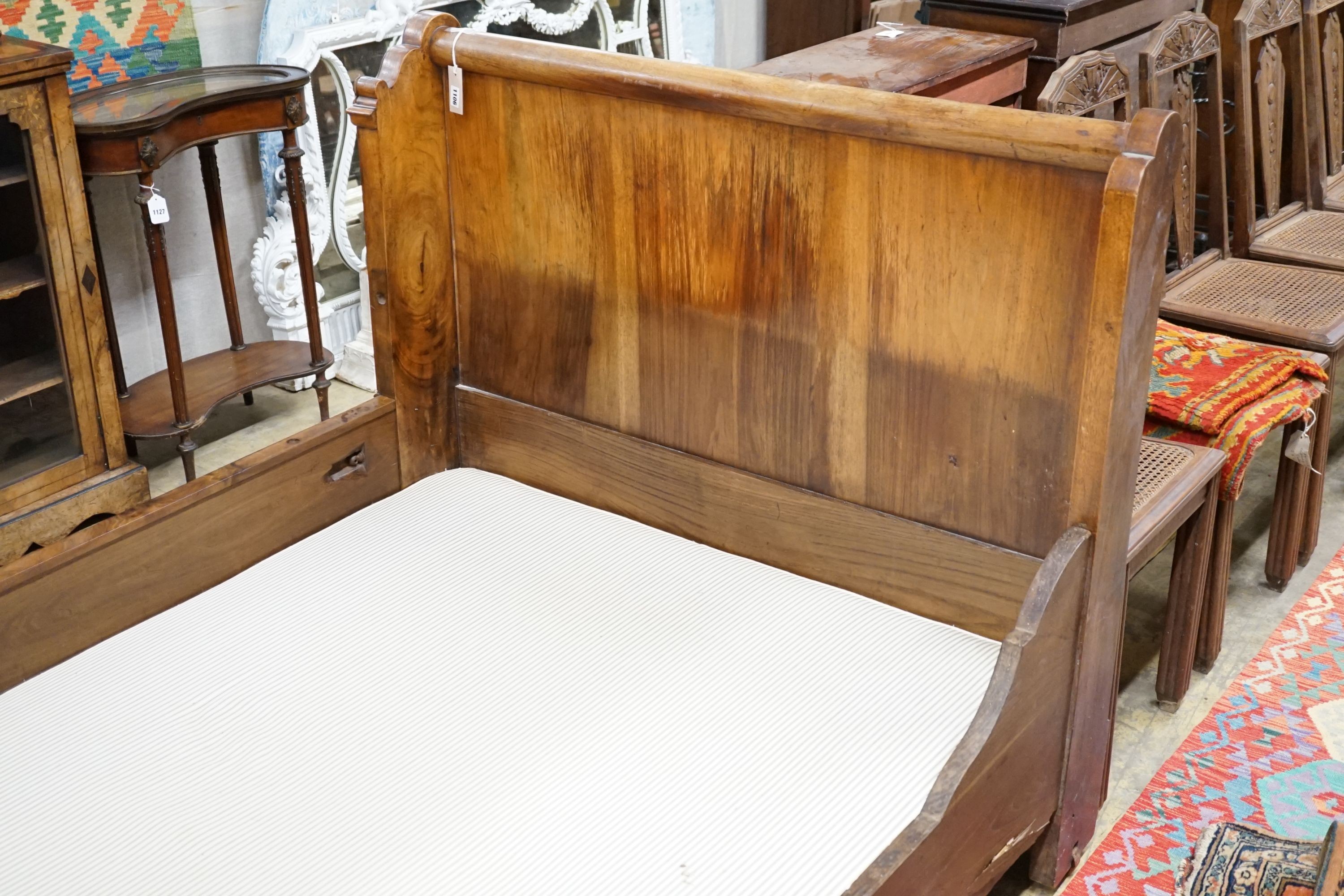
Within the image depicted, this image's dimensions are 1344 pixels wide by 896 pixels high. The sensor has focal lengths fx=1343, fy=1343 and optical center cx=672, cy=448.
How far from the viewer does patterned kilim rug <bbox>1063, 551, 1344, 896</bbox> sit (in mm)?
1973

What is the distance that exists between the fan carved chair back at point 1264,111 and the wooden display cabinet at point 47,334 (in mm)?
2435

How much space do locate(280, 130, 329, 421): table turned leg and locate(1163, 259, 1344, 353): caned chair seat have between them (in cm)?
193

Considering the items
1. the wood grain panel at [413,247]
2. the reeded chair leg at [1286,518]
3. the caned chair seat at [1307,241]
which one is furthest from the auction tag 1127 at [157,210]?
the caned chair seat at [1307,241]

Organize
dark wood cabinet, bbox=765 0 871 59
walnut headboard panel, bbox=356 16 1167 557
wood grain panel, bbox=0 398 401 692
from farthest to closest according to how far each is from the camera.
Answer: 1. dark wood cabinet, bbox=765 0 871 59
2. wood grain panel, bbox=0 398 401 692
3. walnut headboard panel, bbox=356 16 1167 557

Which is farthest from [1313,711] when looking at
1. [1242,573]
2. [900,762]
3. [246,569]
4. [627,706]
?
[246,569]

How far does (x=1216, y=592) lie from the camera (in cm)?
239

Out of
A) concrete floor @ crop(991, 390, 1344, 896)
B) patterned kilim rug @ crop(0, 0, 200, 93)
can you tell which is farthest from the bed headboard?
patterned kilim rug @ crop(0, 0, 200, 93)

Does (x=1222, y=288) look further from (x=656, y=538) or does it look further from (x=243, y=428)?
(x=243, y=428)

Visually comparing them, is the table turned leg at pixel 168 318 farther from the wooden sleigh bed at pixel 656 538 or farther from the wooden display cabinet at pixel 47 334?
the wooden sleigh bed at pixel 656 538

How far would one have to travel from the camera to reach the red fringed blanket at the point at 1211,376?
92.4 inches

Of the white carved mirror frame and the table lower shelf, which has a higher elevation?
the white carved mirror frame

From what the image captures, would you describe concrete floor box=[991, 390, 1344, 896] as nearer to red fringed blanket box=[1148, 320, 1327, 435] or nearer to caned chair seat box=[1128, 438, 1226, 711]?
caned chair seat box=[1128, 438, 1226, 711]

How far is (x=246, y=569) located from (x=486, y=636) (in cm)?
41

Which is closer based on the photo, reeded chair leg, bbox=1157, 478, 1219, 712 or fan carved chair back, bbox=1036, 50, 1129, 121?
reeded chair leg, bbox=1157, 478, 1219, 712
